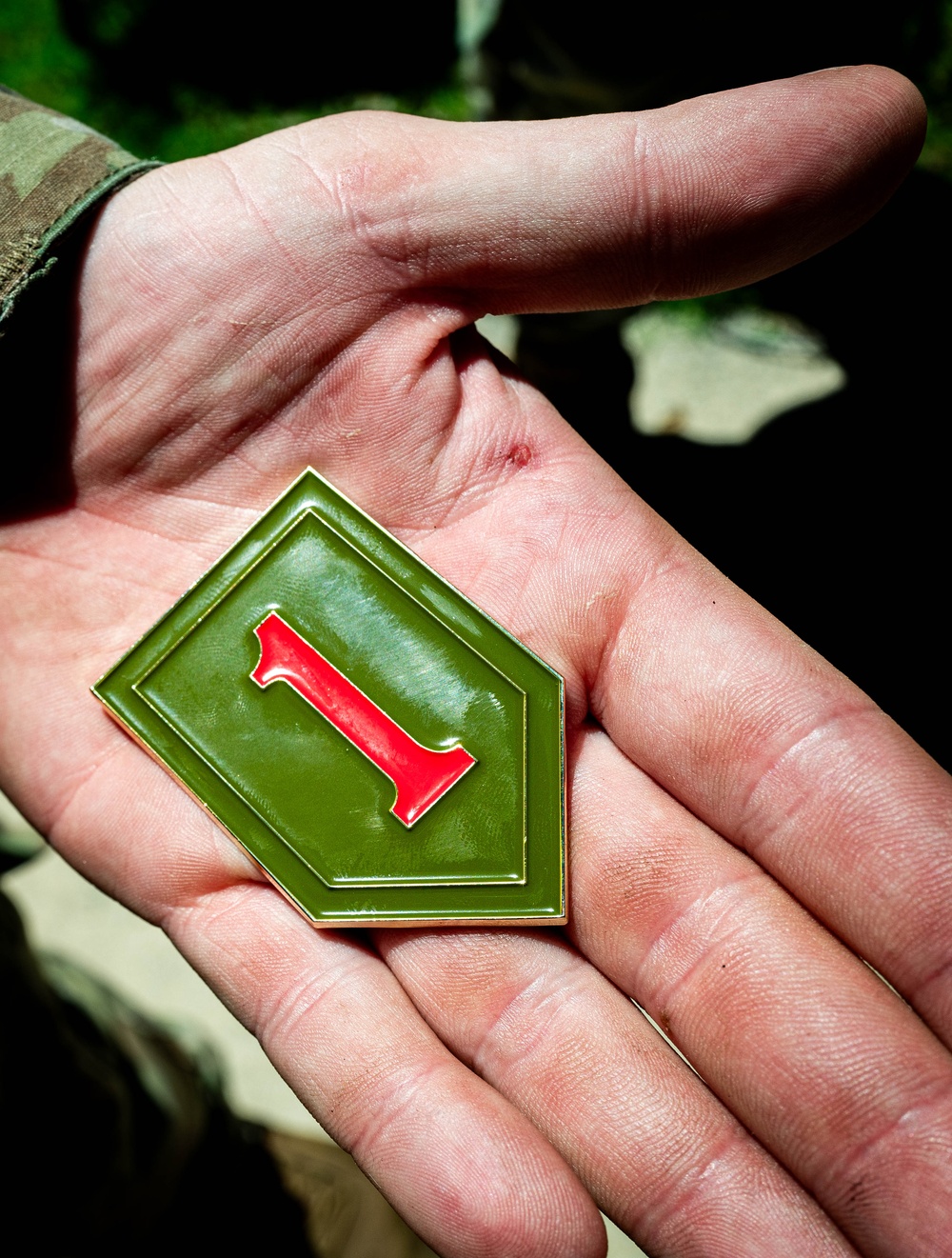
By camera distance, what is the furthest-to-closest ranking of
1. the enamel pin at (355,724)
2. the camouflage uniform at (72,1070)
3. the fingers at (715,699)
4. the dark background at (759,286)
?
the dark background at (759,286) < the camouflage uniform at (72,1070) < the enamel pin at (355,724) < the fingers at (715,699)

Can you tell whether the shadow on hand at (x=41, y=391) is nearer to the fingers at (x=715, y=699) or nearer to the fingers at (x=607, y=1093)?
the fingers at (x=715, y=699)

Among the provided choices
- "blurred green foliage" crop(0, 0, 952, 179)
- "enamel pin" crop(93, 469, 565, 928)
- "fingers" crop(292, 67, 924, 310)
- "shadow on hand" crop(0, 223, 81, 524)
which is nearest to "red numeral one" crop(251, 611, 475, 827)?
"enamel pin" crop(93, 469, 565, 928)

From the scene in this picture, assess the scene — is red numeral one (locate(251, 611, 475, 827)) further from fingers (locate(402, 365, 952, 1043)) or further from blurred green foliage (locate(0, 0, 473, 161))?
blurred green foliage (locate(0, 0, 473, 161))

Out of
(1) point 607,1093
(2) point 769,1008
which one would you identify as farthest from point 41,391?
(2) point 769,1008

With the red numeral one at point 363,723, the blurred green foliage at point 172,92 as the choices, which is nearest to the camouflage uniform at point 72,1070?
the red numeral one at point 363,723

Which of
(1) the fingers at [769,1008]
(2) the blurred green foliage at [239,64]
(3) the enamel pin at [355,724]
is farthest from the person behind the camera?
(2) the blurred green foliage at [239,64]

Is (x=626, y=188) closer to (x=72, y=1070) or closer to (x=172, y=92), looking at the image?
(x=72, y=1070)
